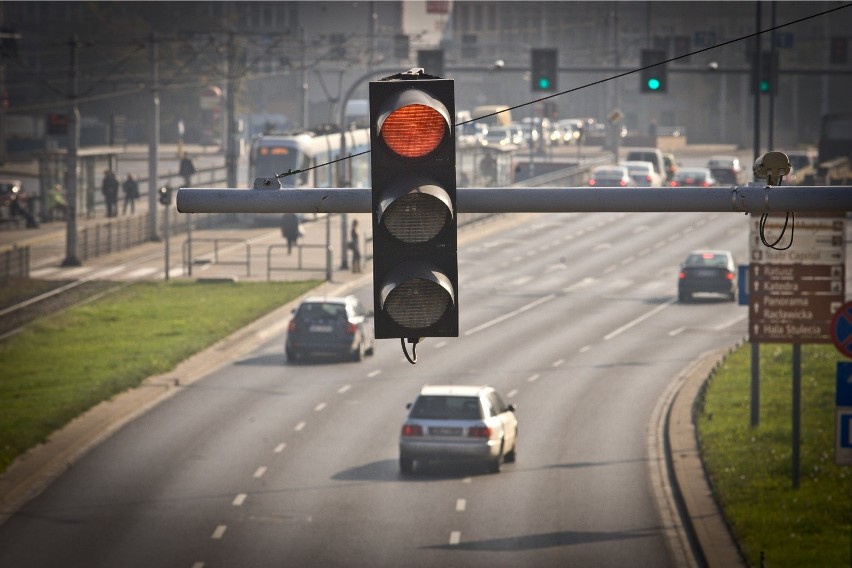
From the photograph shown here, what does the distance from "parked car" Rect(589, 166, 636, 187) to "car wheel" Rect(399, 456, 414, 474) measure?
4598 centimetres

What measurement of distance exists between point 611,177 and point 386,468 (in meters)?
48.4

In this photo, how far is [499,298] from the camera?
5153 cm

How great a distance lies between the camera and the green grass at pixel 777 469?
2092 centimetres

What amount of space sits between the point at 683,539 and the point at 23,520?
869 cm

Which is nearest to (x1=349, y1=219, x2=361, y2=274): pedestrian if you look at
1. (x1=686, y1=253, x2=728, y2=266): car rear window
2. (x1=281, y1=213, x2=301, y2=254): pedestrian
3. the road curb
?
(x1=281, y1=213, x2=301, y2=254): pedestrian

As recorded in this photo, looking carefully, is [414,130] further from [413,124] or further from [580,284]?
[580,284]

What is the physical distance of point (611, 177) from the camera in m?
74.9

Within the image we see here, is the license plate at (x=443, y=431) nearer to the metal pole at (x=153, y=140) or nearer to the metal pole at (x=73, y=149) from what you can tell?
the metal pole at (x=73, y=149)

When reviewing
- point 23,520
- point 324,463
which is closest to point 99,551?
point 23,520

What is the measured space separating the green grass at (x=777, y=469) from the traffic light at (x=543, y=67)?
9577mm

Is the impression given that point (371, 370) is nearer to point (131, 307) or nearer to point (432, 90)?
point (131, 307)

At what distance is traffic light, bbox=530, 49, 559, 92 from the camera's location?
44.3 meters

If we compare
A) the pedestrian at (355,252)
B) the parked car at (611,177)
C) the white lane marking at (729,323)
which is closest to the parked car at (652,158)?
the parked car at (611,177)

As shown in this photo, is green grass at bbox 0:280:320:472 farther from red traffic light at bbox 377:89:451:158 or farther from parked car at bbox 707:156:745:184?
parked car at bbox 707:156:745:184
